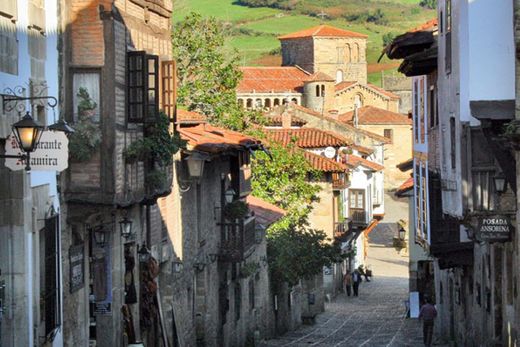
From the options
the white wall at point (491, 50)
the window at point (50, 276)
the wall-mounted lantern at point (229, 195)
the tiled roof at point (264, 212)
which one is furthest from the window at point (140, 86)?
the tiled roof at point (264, 212)

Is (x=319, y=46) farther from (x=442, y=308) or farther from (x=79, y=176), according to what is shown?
(x=79, y=176)

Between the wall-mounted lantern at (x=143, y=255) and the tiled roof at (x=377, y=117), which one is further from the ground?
the tiled roof at (x=377, y=117)

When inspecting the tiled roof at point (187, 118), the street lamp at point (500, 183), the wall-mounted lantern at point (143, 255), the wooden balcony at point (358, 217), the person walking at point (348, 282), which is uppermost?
the tiled roof at point (187, 118)

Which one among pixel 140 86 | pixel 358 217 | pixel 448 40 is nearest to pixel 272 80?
pixel 358 217

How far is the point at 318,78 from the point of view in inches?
5950

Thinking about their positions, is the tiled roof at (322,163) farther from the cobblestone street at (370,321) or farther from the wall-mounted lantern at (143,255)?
the wall-mounted lantern at (143,255)

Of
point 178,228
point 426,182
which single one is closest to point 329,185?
point 426,182

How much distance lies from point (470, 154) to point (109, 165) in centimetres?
671

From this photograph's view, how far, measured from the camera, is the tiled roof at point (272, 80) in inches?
5802

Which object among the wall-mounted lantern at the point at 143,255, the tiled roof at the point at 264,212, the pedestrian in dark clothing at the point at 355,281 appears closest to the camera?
the wall-mounted lantern at the point at 143,255

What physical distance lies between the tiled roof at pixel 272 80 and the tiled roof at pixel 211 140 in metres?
109

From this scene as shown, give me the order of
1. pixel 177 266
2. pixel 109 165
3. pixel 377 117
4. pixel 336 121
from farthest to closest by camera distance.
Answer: pixel 377 117
pixel 336 121
pixel 177 266
pixel 109 165

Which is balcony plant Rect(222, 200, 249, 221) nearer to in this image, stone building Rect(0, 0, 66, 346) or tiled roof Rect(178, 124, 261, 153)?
tiled roof Rect(178, 124, 261, 153)

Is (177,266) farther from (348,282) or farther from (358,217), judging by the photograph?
(358,217)
